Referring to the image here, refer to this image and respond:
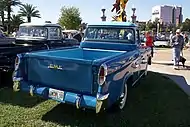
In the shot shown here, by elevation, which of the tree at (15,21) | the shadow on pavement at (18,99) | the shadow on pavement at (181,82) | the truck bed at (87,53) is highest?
the tree at (15,21)

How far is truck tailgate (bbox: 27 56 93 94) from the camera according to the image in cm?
470

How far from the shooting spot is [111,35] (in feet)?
24.6

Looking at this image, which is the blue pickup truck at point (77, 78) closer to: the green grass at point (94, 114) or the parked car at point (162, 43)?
the green grass at point (94, 114)

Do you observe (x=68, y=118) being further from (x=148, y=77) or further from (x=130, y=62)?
(x=148, y=77)

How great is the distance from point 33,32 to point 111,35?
182 inches

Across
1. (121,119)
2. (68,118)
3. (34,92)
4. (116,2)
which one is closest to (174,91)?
(121,119)

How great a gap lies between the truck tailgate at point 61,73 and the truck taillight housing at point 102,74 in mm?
204

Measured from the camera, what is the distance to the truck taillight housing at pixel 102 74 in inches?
175

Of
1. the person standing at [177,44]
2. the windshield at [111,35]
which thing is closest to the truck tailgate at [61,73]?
the windshield at [111,35]

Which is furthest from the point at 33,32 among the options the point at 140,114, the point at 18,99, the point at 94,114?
the point at 140,114

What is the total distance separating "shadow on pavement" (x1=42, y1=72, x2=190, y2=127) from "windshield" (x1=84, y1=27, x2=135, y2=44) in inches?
56.1

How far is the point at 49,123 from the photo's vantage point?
195 inches

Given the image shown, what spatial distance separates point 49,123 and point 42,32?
21.5 ft

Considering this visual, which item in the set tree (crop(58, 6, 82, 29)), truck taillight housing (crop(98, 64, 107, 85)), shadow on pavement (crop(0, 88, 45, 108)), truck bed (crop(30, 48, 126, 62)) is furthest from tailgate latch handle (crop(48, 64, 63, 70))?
tree (crop(58, 6, 82, 29))
